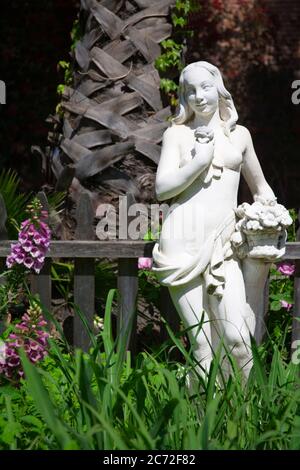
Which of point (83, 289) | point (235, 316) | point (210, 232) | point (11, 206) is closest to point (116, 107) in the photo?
point (11, 206)

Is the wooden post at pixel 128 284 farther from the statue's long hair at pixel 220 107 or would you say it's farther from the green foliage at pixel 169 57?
the green foliage at pixel 169 57

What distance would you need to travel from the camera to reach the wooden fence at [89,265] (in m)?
3.81

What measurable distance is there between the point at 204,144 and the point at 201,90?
233 mm

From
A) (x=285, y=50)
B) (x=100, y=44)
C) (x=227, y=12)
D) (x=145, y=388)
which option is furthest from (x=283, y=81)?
(x=145, y=388)

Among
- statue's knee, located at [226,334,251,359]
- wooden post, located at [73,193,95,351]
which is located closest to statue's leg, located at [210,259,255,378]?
statue's knee, located at [226,334,251,359]

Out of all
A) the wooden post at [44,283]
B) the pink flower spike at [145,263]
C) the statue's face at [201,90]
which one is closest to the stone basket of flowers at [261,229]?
the statue's face at [201,90]

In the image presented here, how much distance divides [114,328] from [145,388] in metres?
1.66

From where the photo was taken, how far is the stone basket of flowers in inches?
123

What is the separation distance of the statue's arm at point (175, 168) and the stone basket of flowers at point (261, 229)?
252mm

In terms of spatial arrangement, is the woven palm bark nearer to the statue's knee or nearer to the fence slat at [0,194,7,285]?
the fence slat at [0,194,7,285]

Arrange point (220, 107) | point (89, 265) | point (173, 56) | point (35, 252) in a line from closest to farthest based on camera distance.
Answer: point (35, 252) → point (220, 107) → point (89, 265) → point (173, 56)

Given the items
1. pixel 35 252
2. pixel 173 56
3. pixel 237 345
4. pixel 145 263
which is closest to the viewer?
pixel 35 252

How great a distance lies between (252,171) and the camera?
11.3 feet

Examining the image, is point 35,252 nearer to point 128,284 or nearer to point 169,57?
point 128,284
